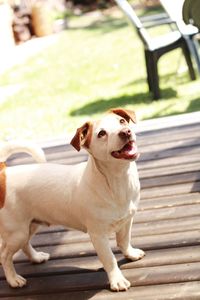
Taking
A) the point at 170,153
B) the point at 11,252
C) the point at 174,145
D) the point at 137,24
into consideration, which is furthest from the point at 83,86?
the point at 11,252

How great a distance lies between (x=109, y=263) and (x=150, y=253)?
367mm

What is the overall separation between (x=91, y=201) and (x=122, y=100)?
A: 459 centimetres

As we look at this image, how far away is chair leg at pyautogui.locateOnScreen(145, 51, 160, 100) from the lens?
685 cm

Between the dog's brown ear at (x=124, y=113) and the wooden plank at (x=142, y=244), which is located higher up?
the dog's brown ear at (x=124, y=113)

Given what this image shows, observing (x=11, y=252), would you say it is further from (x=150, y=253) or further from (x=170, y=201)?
(x=170, y=201)

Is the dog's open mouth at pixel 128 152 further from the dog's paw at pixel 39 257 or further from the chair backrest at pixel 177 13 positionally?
the chair backrest at pixel 177 13

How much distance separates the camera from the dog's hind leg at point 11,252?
115 inches

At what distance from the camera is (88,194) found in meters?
2.76

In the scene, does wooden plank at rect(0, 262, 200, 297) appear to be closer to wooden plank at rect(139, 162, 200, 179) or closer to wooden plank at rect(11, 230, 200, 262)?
wooden plank at rect(11, 230, 200, 262)

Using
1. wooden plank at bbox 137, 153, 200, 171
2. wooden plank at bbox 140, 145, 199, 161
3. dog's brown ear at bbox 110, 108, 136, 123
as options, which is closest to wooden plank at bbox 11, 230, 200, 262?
dog's brown ear at bbox 110, 108, 136, 123

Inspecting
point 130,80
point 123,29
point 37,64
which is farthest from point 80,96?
point 123,29

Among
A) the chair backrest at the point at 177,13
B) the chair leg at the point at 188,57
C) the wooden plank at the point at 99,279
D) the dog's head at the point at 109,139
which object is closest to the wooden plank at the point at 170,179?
the wooden plank at the point at 99,279

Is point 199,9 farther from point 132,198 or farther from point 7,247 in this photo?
point 7,247

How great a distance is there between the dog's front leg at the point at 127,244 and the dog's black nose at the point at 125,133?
552mm
